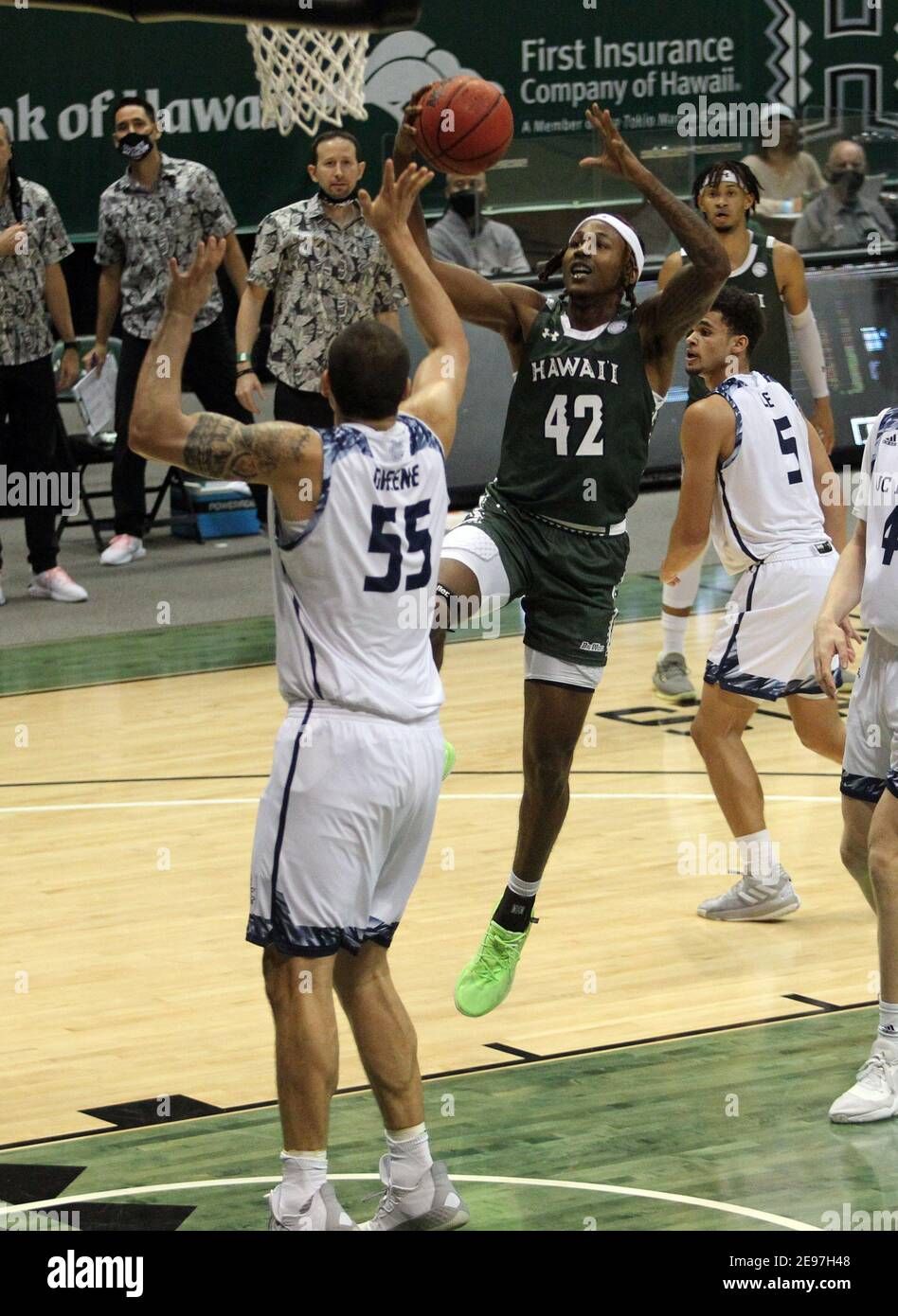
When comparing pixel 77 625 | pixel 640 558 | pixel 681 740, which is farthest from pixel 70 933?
pixel 640 558

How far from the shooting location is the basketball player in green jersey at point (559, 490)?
6.44m

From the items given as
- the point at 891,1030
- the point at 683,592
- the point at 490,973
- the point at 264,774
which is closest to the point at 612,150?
the point at 490,973

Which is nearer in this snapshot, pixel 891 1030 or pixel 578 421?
pixel 891 1030

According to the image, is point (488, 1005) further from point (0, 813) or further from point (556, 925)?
point (0, 813)

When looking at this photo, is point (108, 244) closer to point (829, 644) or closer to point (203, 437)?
point (829, 644)

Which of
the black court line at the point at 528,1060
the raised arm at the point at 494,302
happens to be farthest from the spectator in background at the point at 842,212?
the black court line at the point at 528,1060

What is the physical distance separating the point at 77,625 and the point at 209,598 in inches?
36.0

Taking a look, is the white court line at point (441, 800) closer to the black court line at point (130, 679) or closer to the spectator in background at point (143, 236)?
the black court line at point (130, 679)

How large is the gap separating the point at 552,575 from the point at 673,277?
904 mm

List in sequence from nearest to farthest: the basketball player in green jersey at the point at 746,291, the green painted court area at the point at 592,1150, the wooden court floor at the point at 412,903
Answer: the green painted court area at the point at 592,1150, the wooden court floor at the point at 412,903, the basketball player in green jersey at the point at 746,291

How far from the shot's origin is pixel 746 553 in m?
7.46

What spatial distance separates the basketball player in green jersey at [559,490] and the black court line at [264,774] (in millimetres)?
2497

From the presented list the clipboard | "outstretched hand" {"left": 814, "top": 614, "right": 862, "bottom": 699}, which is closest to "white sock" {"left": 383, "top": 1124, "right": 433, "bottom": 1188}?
"outstretched hand" {"left": 814, "top": 614, "right": 862, "bottom": 699}

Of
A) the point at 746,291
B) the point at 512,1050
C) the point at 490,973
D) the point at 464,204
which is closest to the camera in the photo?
the point at 512,1050
